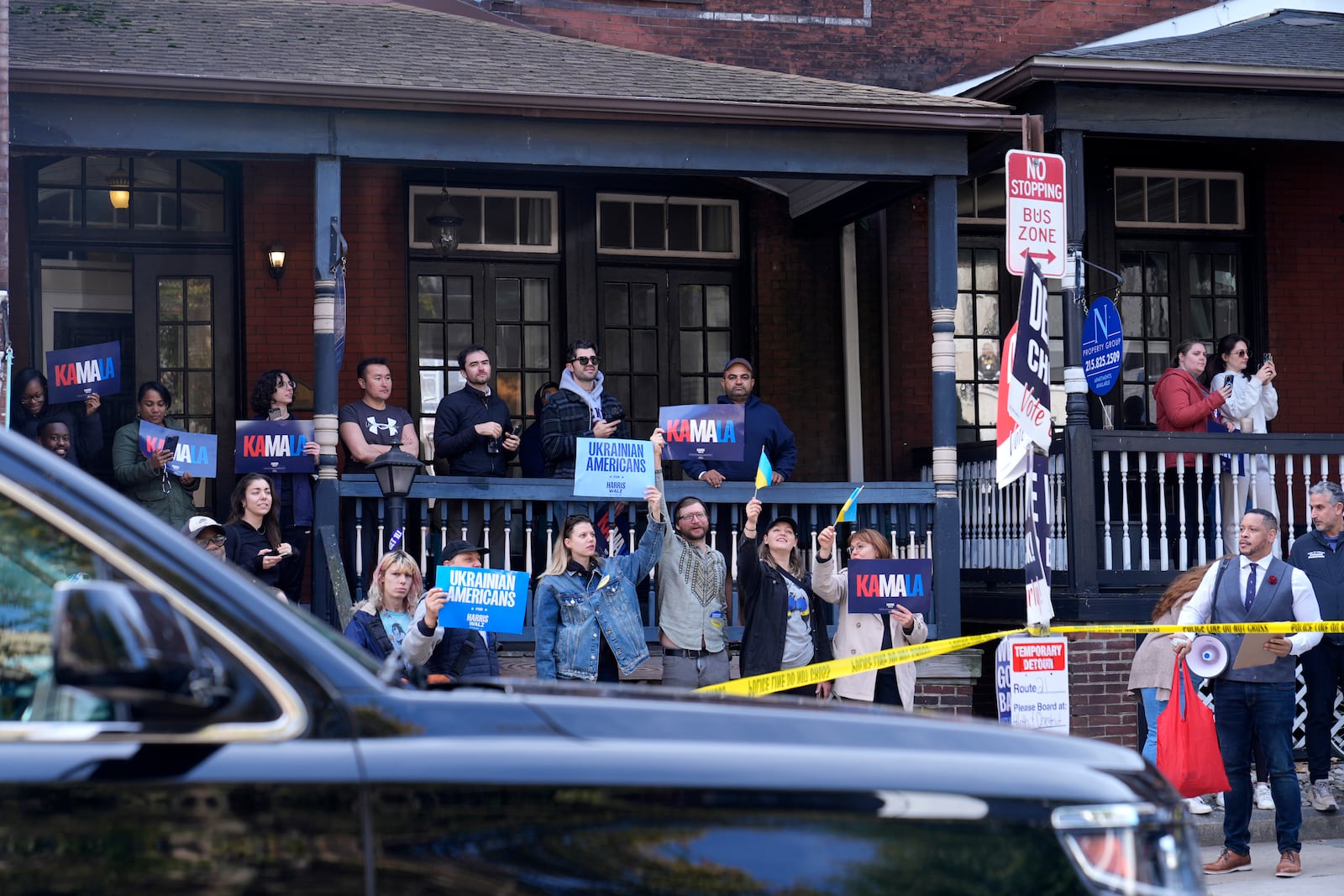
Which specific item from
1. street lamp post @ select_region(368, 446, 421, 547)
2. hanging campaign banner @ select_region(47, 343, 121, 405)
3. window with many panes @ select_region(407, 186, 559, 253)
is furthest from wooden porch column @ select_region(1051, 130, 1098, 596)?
hanging campaign banner @ select_region(47, 343, 121, 405)

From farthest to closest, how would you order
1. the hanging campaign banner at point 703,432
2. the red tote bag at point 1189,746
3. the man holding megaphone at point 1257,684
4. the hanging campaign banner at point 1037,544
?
1. the hanging campaign banner at point 703,432
2. the man holding megaphone at point 1257,684
3. the red tote bag at point 1189,746
4. the hanging campaign banner at point 1037,544

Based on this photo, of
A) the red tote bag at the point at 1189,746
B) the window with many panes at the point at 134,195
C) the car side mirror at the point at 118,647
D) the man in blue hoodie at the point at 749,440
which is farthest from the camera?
the window with many panes at the point at 134,195

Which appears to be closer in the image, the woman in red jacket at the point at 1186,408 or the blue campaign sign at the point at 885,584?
the blue campaign sign at the point at 885,584

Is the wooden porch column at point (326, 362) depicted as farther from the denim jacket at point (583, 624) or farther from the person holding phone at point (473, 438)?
the denim jacket at point (583, 624)

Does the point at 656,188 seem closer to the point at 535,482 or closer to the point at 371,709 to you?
the point at 535,482

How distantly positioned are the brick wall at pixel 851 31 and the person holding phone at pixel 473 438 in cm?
488

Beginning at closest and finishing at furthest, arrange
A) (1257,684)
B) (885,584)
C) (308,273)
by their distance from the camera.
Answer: (1257,684)
(885,584)
(308,273)

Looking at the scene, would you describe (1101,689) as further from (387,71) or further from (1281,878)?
(387,71)

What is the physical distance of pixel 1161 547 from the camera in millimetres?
11609

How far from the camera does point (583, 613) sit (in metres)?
8.91

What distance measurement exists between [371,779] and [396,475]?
7487 millimetres

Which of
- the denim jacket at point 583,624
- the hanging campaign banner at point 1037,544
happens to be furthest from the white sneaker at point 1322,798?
the denim jacket at point 583,624

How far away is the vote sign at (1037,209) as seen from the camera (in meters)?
9.16

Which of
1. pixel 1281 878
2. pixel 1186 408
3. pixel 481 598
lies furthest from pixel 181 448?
pixel 1186 408
